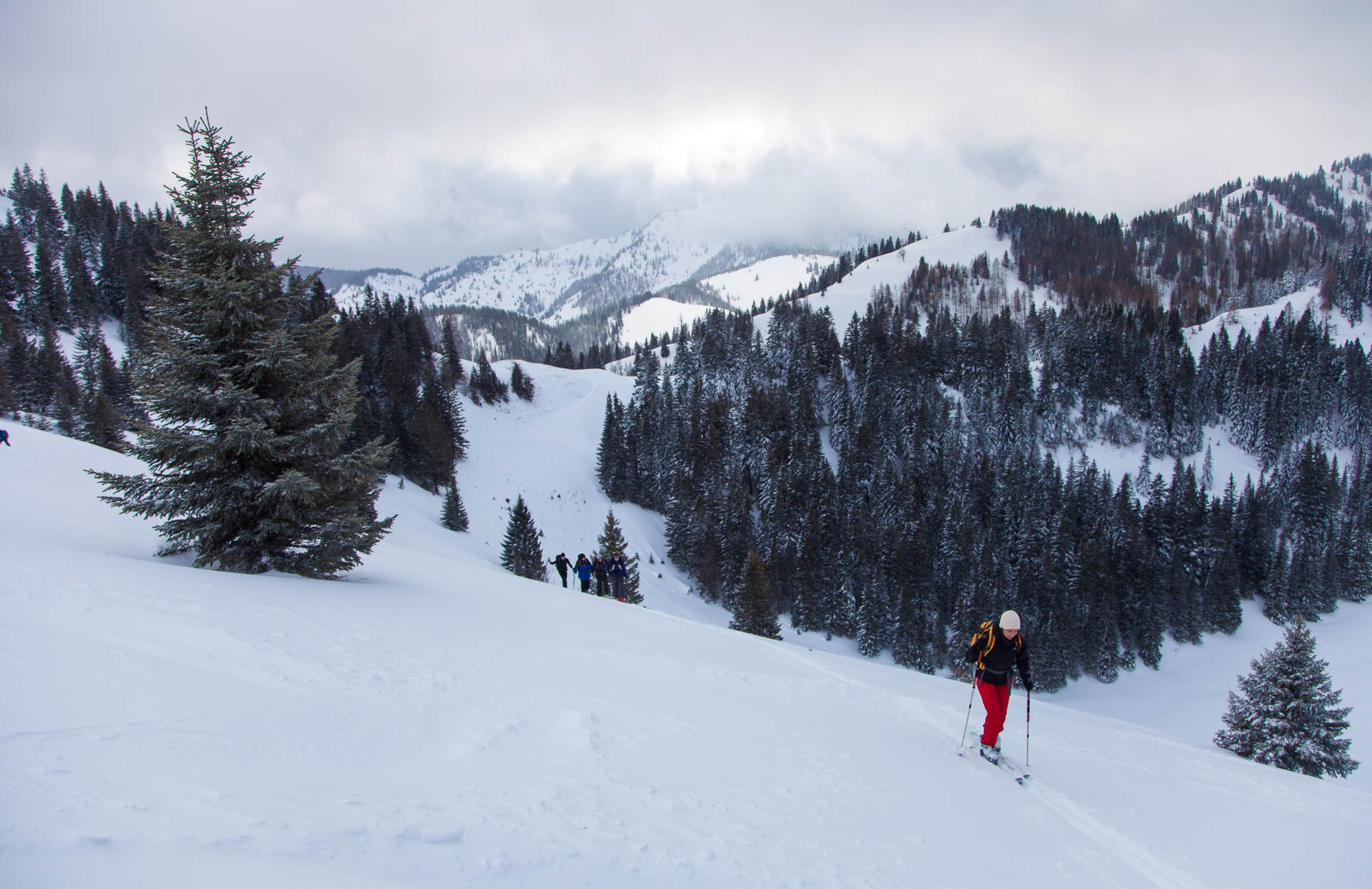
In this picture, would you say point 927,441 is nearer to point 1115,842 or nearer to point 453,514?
point 453,514

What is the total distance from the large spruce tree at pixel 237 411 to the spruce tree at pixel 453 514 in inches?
1561

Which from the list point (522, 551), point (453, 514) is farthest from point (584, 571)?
point (453, 514)

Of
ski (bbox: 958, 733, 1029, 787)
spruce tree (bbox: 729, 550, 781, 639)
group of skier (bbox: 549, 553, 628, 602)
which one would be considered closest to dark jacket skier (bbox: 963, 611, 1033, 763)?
ski (bbox: 958, 733, 1029, 787)

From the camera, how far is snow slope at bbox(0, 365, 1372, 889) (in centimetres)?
308

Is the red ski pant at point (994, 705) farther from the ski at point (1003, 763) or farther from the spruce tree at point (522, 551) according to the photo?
the spruce tree at point (522, 551)

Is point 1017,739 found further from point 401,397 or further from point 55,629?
point 401,397

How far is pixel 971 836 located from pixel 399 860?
5.28 metres

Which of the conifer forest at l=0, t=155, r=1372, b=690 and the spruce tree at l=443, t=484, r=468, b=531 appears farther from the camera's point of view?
the conifer forest at l=0, t=155, r=1372, b=690

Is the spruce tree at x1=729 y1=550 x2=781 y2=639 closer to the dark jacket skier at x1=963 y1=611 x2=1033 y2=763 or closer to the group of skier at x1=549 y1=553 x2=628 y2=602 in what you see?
the group of skier at x1=549 y1=553 x2=628 y2=602

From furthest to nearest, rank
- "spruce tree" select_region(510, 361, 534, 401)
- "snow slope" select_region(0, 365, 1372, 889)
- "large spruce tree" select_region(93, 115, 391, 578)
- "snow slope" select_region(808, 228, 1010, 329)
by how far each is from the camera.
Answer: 1. "snow slope" select_region(808, 228, 1010, 329)
2. "spruce tree" select_region(510, 361, 534, 401)
3. "large spruce tree" select_region(93, 115, 391, 578)
4. "snow slope" select_region(0, 365, 1372, 889)

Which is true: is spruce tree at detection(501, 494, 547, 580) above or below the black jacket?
below

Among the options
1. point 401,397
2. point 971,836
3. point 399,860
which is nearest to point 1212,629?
point 971,836

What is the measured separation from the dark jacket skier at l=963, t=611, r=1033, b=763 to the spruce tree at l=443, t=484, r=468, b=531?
4671 centimetres

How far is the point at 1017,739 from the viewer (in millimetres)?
10164
